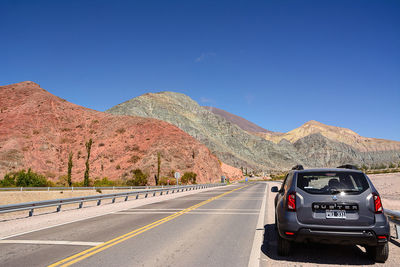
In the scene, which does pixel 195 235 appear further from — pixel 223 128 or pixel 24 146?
pixel 223 128

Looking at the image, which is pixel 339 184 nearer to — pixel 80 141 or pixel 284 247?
pixel 284 247

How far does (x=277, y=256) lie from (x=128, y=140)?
7298 centimetres

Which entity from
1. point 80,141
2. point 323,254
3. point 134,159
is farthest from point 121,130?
point 323,254

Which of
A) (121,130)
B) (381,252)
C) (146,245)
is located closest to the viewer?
(381,252)

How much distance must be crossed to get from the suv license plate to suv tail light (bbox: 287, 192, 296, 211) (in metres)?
0.58

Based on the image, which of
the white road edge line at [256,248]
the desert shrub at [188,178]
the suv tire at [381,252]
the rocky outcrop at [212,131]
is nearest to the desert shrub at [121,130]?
the desert shrub at [188,178]

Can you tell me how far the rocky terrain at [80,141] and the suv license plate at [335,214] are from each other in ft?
195

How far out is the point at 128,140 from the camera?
252 feet

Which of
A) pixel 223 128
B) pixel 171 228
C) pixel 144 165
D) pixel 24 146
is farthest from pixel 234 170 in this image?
pixel 171 228

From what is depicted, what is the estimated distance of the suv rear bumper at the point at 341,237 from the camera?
5410mm

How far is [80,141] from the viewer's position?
78.1 m

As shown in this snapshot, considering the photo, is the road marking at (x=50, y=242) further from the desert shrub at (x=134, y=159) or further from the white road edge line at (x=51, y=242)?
the desert shrub at (x=134, y=159)

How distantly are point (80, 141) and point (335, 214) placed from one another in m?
79.5

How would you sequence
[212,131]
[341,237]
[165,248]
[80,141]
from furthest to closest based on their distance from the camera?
[212,131] → [80,141] → [165,248] → [341,237]
